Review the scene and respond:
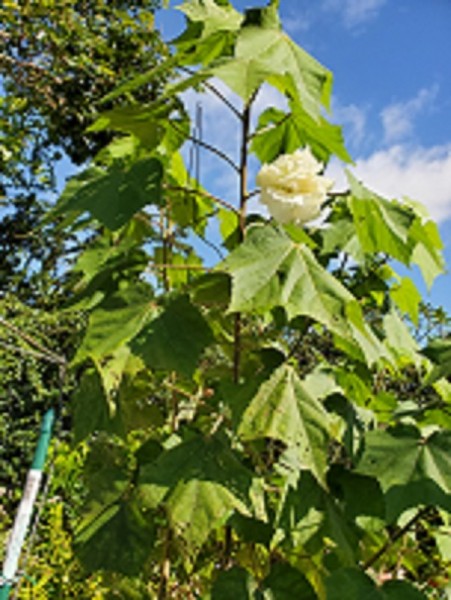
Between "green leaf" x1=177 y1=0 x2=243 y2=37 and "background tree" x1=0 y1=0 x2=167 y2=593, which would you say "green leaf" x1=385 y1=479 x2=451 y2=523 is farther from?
"background tree" x1=0 y1=0 x2=167 y2=593

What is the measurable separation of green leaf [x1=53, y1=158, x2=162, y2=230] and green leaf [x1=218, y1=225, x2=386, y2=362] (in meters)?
0.20

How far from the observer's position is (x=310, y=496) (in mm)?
1140

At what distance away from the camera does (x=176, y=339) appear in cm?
106

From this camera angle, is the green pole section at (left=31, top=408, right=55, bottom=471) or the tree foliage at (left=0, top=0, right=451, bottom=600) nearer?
the tree foliage at (left=0, top=0, right=451, bottom=600)

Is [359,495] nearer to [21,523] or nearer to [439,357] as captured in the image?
[439,357]

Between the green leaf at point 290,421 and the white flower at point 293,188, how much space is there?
28 centimetres

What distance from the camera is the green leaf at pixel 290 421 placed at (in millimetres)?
1013

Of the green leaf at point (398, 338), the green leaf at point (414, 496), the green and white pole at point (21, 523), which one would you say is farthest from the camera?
the green and white pole at point (21, 523)

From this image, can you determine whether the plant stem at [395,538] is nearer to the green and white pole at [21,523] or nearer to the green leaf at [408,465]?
the green leaf at [408,465]

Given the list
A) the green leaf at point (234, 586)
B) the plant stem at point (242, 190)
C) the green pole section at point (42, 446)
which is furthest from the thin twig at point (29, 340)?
the green leaf at point (234, 586)

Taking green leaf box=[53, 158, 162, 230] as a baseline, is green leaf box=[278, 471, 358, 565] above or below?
below

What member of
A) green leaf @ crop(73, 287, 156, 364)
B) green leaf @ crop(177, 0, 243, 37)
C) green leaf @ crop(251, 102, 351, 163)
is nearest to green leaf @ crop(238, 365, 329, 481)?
green leaf @ crop(73, 287, 156, 364)

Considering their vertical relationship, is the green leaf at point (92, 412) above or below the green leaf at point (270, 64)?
below

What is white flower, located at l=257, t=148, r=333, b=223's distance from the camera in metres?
1.11
